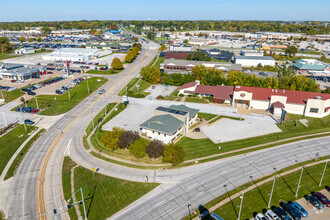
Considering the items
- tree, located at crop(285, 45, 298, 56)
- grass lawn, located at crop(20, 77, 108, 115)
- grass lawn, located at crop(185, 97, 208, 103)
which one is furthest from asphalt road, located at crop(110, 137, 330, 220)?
tree, located at crop(285, 45, 298, 56)

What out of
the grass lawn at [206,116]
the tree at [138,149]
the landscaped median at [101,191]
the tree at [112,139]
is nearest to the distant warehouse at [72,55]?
the grass lawn at [206,116]

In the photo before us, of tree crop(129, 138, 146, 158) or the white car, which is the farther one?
tree crop(129, 138, 146, 158)

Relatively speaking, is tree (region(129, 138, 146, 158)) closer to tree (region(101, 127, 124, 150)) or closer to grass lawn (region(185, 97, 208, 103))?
tree (region(101, 127, 124, 150))

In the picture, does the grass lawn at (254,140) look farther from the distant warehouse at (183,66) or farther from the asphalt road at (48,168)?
the distant warehouse at (183,66)

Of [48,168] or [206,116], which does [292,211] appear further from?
[48,168]

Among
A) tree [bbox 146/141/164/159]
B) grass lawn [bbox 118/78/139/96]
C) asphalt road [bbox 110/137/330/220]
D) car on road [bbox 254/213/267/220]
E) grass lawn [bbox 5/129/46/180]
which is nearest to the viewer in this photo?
car on road [bbox 254/213/267/220]

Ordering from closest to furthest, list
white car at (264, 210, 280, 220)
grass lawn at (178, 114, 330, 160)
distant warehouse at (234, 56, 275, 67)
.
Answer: white car at (264, 210, 280, 220), grass lawn at (178, 114, 330, 160), distant warehouse at (234, 56, 275, 67)
